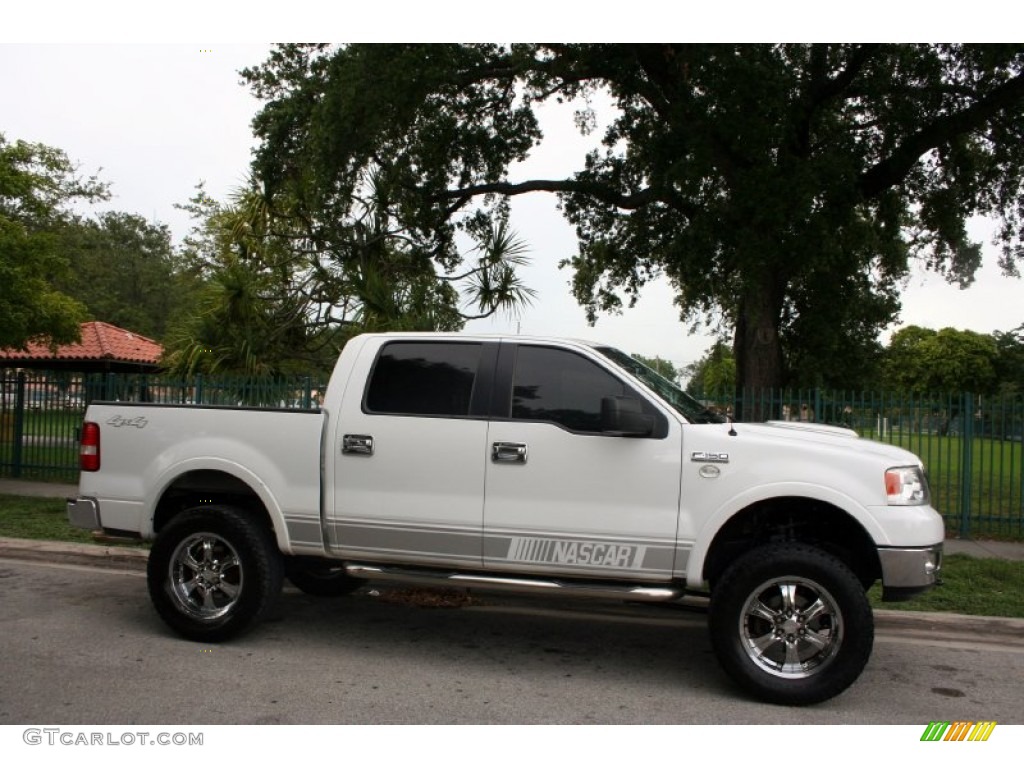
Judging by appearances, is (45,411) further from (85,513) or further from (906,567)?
(906,567)

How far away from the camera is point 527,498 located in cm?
542

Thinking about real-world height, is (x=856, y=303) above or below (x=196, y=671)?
above

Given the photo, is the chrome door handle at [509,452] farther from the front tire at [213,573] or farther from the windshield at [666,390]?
the front tire at [213,573]

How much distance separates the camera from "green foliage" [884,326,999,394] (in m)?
75.6

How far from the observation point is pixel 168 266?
2021 inches

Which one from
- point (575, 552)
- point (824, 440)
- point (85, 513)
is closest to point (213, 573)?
point (85, 513)

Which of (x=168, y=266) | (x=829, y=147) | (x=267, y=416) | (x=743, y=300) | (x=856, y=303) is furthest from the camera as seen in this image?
(x=168, y=266)

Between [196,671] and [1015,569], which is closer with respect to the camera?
[196,671]

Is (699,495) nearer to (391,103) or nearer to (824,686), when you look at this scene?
(824,686)

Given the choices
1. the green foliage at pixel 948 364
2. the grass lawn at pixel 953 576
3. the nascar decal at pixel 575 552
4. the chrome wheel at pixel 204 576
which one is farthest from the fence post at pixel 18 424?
the green foliage at pixel 948 364

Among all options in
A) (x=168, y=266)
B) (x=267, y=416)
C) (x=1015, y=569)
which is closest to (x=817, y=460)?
(x=267, y=416)

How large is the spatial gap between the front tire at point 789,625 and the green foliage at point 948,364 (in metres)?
74.7

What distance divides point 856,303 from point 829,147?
18.5 feet
